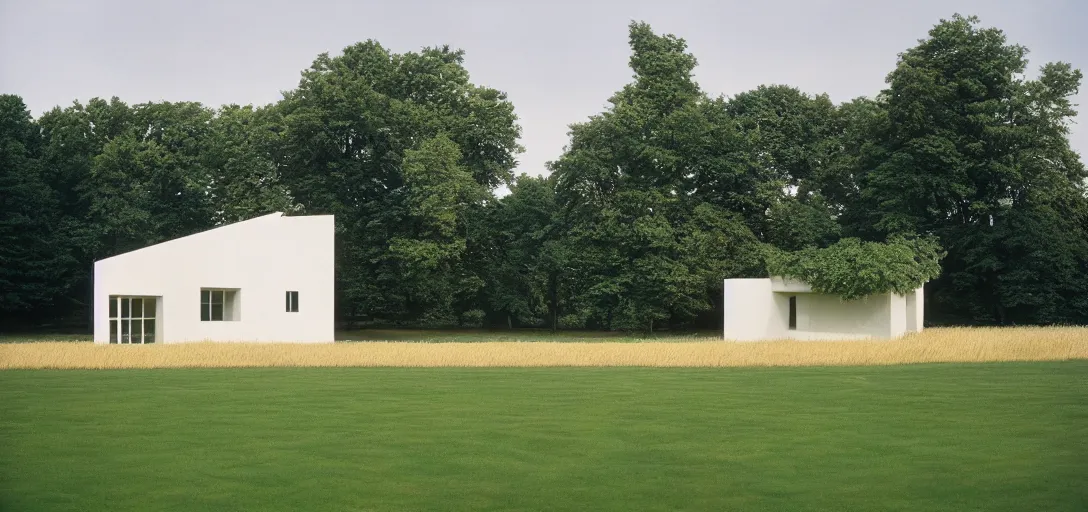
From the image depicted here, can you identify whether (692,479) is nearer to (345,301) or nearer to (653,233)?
Result: (653,233)

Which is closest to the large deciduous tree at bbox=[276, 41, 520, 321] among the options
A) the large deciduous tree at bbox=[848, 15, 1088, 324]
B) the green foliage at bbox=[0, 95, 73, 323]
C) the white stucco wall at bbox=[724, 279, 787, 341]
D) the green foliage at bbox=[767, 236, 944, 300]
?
the green foliage at bbox=[0, 95, 73, 323]

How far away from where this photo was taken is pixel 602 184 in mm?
54188

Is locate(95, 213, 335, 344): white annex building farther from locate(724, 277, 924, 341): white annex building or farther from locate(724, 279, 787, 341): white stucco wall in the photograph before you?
locate(724, 277, 924, 341): white annex building

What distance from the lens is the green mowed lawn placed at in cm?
1083

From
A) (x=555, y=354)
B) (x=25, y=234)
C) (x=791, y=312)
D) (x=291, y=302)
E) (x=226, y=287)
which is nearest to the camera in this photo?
(x=555, y=354)

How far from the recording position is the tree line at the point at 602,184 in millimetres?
49906

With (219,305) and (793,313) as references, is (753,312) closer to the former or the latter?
(793,313)

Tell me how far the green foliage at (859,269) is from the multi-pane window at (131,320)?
73.0 feet

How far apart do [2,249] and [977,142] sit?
143ft

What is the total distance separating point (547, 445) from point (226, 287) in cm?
2790

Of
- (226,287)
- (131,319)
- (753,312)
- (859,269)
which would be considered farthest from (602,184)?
(131,319)

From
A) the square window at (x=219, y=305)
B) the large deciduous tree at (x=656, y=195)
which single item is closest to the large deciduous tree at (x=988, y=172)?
the large deciduous tree at (x=656, y=195)

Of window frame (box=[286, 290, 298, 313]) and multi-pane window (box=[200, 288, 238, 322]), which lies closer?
multi-pane window (box=[200, 288, 238, 322])

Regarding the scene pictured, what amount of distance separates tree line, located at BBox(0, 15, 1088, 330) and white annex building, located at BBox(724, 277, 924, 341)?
188 cm
